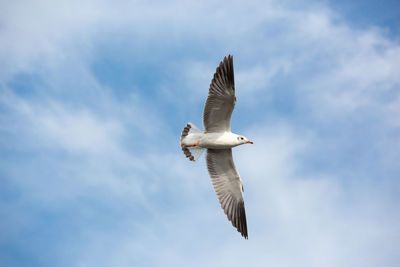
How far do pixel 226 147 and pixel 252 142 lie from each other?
28.7 inches

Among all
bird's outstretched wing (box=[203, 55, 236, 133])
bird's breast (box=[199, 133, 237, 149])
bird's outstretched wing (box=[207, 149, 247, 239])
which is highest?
bird's outstretched wing (box=[203, 55, 236, 133])

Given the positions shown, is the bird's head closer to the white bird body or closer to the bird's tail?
the white bird body

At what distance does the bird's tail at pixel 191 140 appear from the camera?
1258 cm

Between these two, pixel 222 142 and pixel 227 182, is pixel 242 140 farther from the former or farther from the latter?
pixel 227 182

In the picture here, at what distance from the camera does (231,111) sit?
1195 cm

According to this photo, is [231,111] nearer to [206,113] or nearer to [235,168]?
[206,113]

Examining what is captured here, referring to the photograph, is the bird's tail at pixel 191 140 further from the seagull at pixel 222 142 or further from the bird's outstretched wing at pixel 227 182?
the bird's outstretched wing at pixel 227 182

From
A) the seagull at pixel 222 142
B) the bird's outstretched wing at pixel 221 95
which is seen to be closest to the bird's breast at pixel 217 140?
the seagull at pixel 222 142

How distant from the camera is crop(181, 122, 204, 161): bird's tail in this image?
12578mm

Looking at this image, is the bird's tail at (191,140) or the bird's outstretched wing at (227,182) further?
the bird's outstretched wing at (227,182)

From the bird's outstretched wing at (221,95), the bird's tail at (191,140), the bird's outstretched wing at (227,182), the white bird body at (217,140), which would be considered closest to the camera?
the bird's outstretched wing at (221,95)

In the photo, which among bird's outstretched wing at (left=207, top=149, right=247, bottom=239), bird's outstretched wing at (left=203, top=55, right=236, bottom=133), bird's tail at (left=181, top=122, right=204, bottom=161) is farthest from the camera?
bird's outstretched wing at (left=207, top=149, right=247, bottom=239)

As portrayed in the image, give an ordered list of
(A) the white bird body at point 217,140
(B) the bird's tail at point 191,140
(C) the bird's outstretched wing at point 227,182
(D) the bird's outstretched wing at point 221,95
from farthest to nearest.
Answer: (C) the bird's outstretched wing at point 227,182
(B) the bird's tail at point 191,140
(A) the white bird body at point 217,140
(D) the bird's outstretched wing at point 221,95

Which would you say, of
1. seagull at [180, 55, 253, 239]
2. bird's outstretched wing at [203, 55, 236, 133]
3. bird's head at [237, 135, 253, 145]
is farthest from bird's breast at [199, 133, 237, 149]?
bird's outstretched wing at [203, 55, 236, 133]
